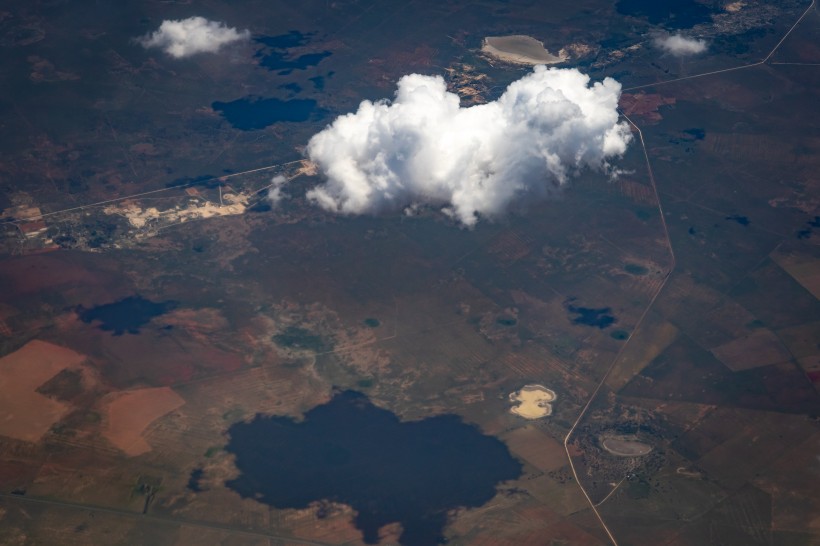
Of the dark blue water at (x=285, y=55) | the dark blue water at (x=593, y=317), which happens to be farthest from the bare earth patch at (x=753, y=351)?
the dark blue water at (x=285, y=55)

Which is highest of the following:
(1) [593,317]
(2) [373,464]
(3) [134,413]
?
(3) [134,413]

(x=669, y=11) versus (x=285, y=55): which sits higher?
(x=285, y=55)

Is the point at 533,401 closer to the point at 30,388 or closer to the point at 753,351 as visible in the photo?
the point at 753,351

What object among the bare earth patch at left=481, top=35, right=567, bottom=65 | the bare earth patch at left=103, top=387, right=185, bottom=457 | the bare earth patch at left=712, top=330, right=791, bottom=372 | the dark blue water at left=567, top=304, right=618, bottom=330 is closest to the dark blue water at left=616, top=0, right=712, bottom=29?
the bare earth patch at left=481, top=35, right=567, bottom=65

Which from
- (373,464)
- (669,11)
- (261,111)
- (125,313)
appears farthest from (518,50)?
(373,464)

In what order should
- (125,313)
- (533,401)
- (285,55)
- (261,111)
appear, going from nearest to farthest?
1. (533,401)
2. (125,313)
3. (261,111)
4. (285,55)

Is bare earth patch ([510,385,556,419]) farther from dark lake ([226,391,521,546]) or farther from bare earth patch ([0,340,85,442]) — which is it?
bare earth patch ([0,340,85,442])

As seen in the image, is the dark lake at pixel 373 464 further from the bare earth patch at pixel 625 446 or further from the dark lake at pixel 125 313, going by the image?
the dark lake at pixel 125 313
